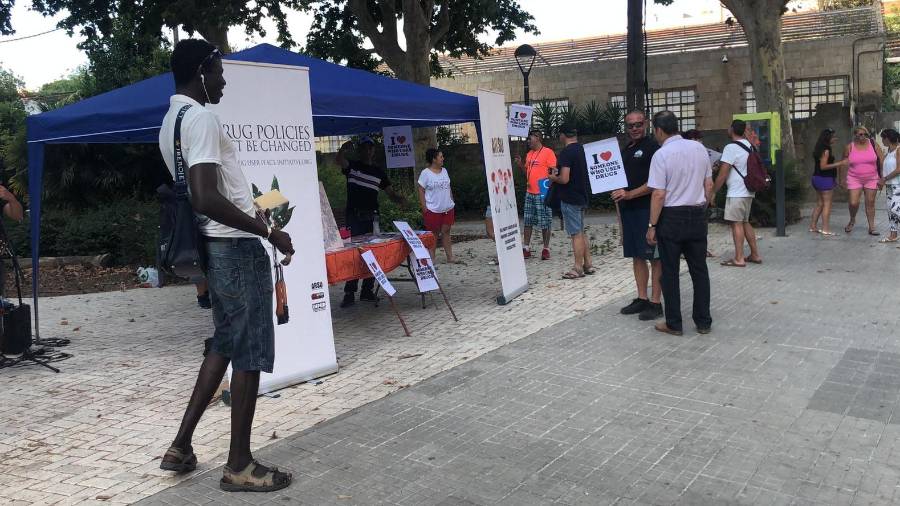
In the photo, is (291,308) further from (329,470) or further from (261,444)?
(329,470)

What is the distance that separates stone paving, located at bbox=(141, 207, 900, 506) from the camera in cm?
389

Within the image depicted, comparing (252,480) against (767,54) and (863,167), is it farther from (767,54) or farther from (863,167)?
(767,54)

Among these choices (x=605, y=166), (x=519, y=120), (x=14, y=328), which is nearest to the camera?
(x=14, y=328)

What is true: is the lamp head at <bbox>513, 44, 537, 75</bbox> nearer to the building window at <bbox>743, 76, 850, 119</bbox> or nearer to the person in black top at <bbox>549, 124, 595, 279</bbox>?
the person in black top at <bbox>549, 124, 595, 279</bbox>

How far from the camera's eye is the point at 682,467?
162 inches

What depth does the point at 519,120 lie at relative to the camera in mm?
10750

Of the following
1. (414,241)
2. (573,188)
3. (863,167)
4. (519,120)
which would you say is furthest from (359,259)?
(863,167)

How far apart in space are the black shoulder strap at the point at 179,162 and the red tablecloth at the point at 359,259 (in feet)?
9.67

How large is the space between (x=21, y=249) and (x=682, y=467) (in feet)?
44.5

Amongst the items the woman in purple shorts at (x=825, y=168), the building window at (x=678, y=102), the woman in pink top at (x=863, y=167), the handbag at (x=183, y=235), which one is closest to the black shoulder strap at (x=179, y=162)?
the handbag at (x=183, y=235)

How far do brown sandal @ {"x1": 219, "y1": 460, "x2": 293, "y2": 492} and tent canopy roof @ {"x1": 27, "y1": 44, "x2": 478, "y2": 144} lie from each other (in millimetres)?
3586

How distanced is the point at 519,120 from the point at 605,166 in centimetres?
253

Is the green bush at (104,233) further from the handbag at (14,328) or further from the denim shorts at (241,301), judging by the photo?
the denim shorts at (241,301)

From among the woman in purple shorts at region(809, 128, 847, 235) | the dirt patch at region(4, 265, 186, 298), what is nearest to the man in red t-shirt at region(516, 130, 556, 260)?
the woman in purple shorts at region(809, 128, 847, 235)
